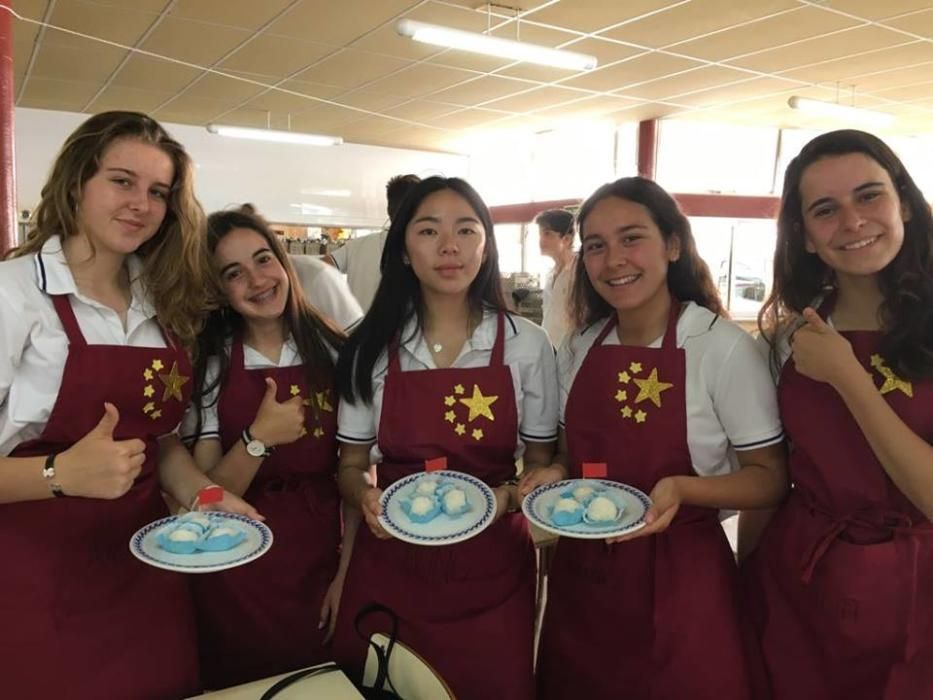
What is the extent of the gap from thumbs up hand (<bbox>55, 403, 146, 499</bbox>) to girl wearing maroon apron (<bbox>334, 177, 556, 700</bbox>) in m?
0.50

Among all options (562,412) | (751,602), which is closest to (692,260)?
(562,412)

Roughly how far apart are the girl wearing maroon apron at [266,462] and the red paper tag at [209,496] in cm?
15

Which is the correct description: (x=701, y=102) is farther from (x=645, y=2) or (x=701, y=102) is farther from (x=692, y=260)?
(x=692, y=260)

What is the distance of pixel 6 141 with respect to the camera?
3.28 meters

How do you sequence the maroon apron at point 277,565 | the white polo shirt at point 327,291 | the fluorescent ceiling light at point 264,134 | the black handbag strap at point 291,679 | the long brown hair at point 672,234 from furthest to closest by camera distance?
the fluorescent ceiling light at point 264,134, the white polo shirt at point 327,291, the maroon apron at point 277,565, the long brown hair at point 672,234, the black handbag strap at point 291,679

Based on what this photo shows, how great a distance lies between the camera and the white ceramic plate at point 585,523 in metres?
1.38

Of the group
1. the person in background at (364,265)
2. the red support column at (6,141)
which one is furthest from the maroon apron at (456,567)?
the red support column at (6,141)

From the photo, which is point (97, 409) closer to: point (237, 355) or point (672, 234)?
point (237, 355)

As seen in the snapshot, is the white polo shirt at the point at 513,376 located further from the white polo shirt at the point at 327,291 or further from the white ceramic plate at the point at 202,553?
the white polo shirt at the point at 327,291

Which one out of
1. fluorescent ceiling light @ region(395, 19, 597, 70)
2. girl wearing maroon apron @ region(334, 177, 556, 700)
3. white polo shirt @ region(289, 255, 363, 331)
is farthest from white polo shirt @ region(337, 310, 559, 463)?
fluorescent ceiling light @ region(395, 19, 597, 70)

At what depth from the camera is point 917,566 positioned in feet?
4.65

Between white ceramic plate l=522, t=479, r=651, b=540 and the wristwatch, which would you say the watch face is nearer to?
the wristwatch

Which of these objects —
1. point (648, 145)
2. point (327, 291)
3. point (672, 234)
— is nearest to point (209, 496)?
point (672, 234)

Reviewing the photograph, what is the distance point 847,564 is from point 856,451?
23cm
